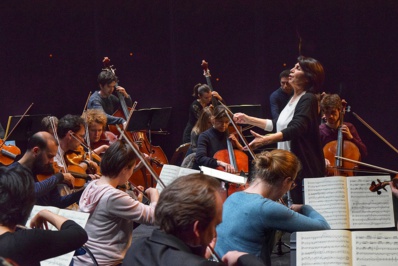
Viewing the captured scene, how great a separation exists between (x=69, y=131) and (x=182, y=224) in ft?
8.69

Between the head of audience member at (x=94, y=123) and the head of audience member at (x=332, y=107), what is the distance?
1.81 meters

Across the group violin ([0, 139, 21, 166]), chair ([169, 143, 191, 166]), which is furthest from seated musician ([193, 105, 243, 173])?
violin ([0, 139, 21, 166])

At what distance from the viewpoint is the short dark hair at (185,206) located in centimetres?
166

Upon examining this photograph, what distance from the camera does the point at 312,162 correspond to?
11.5 ft

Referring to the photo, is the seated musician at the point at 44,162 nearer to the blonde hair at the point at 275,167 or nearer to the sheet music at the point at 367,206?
the blonde hair at the point at 275,167

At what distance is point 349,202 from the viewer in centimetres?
289

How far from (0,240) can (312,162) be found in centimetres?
199

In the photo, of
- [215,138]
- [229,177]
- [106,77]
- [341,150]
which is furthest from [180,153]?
[229,177]

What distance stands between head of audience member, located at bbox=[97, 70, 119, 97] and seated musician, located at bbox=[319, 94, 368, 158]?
2.47 meters

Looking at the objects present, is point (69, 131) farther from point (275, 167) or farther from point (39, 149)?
point (275, 167)

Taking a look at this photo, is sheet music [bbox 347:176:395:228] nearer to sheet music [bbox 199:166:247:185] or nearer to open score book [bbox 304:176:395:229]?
open score book [bbox 304:176:395:229]

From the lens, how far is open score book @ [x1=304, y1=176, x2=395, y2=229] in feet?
9.38

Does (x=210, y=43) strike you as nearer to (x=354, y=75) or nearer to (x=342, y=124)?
(x=354, y=75)

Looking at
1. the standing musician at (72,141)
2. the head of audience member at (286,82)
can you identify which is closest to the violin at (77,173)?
the standing musician at (72,141)
